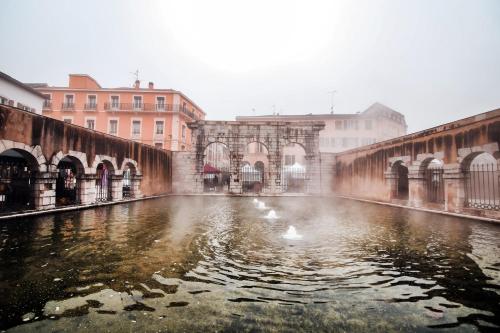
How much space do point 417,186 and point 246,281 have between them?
489 inches

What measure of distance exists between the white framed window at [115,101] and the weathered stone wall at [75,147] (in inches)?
720

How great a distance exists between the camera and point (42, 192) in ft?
32.1

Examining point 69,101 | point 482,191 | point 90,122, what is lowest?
point 482,191

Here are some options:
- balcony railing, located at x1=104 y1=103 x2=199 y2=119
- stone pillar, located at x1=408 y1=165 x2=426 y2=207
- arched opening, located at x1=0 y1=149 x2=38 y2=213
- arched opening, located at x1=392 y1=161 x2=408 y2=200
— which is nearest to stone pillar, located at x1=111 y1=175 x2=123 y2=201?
arched opening, located at x1=0 y1=149 x2=38 y2=213

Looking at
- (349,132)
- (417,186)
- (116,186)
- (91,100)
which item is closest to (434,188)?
(417,186)

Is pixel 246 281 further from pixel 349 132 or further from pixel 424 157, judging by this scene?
pixel 349 132

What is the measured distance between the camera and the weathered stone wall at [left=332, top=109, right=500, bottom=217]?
31.4 feet

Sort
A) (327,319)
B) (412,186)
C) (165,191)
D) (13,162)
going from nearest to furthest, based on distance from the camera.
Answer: (327,319) < (13,162) < (412,186) < (165,191)

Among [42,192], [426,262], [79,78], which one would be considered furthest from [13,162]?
[79,78]

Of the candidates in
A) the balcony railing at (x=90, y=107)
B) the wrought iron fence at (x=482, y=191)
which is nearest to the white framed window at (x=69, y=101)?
the balcony railing at (x=90, y=107)

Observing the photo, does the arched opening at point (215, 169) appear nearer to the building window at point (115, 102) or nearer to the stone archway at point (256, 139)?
the stone archway at point (256, 139)

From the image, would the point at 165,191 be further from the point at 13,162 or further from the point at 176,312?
the point at 176,312

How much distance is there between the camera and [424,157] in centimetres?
1241

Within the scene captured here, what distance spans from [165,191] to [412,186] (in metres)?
16.2
